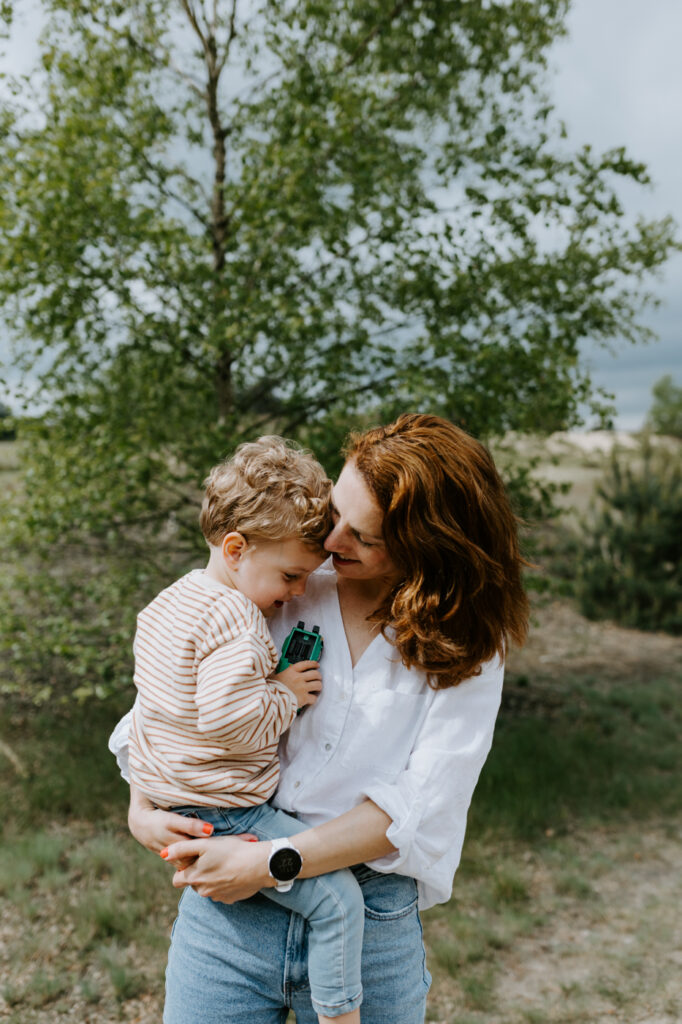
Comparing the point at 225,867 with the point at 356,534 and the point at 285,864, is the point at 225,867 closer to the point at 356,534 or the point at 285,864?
the point at 285,864

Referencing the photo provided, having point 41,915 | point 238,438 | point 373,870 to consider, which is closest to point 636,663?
point 238,438

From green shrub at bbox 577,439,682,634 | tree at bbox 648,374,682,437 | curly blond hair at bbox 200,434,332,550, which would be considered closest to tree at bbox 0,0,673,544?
curly blond hair at bbox 200,434,332,550

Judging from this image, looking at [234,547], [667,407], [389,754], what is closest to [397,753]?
[389,754]

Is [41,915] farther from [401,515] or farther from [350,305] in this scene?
[350,305]

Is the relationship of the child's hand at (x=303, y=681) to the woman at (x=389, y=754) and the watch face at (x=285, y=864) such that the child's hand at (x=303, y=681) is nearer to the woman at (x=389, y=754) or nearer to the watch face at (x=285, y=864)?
the woman at (x=389, y=754)

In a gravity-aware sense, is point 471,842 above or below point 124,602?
below

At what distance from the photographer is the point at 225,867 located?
154cm

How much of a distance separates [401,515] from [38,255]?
3311 millimetres

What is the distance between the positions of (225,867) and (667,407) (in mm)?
28115

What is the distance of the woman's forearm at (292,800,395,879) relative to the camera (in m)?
1.51

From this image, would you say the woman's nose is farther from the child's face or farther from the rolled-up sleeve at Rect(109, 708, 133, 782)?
the rolled-up sleeve at Rect(109, 708, 133, 782)

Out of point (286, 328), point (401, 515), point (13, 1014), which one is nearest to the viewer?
point (401, 515)

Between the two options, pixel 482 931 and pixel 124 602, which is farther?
pixel 124 602

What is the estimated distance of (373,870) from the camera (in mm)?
1632
